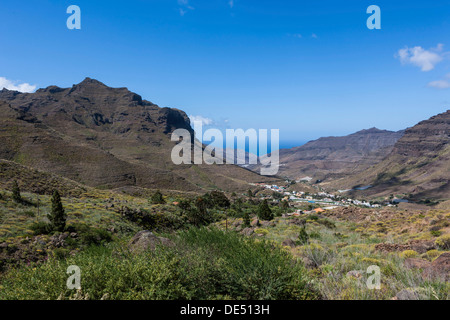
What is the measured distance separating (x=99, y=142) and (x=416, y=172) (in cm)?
20019

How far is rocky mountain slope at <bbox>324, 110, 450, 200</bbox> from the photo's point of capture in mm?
133875

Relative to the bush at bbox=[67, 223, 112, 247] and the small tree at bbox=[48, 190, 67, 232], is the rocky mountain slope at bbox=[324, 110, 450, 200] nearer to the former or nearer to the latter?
the bush at bbox=[67, 223, 112, 247]

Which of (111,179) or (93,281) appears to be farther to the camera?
(111,179)

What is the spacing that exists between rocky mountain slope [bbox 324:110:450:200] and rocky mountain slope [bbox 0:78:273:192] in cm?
8900

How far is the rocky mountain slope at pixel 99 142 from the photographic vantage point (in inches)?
2483

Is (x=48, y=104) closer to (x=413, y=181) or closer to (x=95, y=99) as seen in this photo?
(x=95, y=99)

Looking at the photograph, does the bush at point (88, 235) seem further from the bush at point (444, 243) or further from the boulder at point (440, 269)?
the bush at point (444, 243)

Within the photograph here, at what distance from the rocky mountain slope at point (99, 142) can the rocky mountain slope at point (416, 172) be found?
8900 cm

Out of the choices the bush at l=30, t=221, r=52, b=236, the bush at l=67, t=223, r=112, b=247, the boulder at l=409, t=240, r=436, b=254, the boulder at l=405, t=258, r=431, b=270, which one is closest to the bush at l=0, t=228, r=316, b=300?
the boulder at l=405, t=258, r=431, b=270

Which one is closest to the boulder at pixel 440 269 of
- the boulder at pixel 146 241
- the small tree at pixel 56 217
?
the boulder at pixel 146 241

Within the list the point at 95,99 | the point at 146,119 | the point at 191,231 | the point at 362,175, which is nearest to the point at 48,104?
the point at 95,99

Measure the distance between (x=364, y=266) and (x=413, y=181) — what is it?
185 metres

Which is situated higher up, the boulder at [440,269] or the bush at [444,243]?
the boulder at [440,269]
